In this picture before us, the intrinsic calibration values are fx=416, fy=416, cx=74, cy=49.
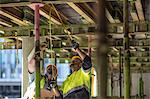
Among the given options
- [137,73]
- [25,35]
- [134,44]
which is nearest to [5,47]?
[25,35]

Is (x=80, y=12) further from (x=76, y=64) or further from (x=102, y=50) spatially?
(x=102, y=50)

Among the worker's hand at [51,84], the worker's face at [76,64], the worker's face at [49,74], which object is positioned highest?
the worker's face at [76,64]

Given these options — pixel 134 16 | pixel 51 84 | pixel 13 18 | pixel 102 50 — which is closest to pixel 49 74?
pixel 51 84

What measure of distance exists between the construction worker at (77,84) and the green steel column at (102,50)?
3.82 meters

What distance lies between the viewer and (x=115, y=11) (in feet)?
19.3

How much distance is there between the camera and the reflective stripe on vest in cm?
560

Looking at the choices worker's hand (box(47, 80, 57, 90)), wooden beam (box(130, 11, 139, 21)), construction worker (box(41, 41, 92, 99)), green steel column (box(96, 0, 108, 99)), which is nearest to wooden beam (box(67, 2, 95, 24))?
construction worker (box(41, 41, 92, 99))

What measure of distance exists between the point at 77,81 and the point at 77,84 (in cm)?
4

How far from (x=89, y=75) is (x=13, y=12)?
1.37 metres

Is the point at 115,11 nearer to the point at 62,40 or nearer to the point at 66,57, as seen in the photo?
the point at 62,40

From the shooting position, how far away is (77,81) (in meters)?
5.73

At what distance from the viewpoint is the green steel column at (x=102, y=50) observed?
1.56 meters

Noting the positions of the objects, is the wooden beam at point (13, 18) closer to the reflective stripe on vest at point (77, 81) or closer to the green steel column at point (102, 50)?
the reflective stripe on vest at point (77, 81)

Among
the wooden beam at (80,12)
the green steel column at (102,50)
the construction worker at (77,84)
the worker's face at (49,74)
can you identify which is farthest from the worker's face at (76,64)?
the green steel column at (102,50)
